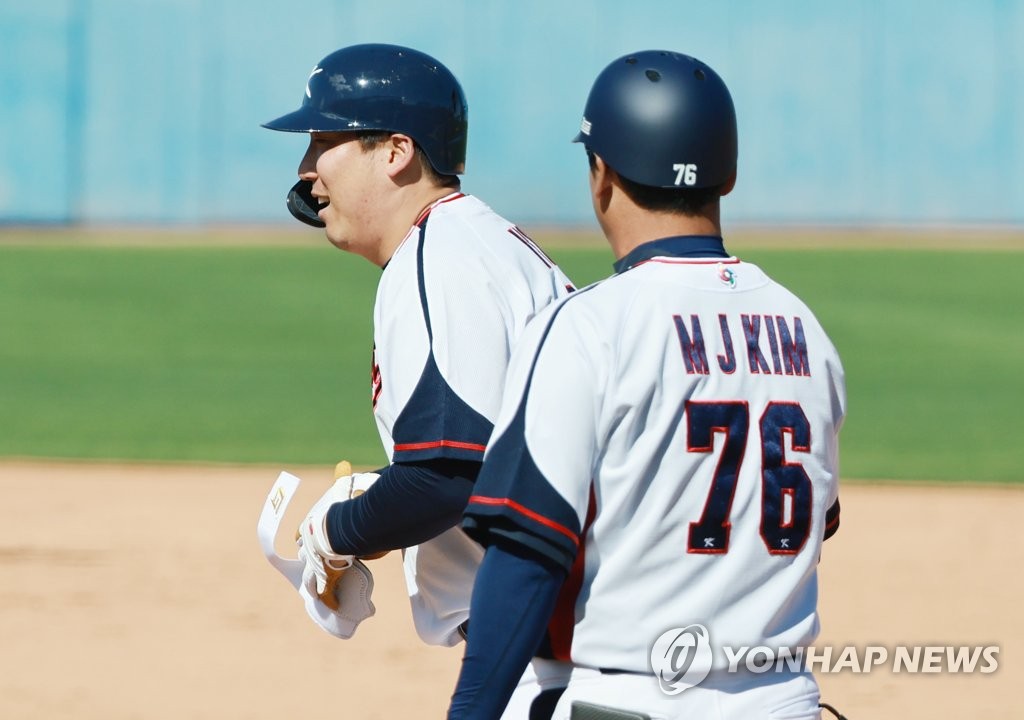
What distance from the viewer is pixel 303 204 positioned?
128 inches

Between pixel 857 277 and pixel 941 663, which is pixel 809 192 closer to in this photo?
pixel 857 277

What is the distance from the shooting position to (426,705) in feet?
18.4

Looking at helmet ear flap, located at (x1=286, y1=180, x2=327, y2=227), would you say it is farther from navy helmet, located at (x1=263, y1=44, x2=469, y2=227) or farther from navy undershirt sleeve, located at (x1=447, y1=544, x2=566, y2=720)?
navy undershirt sleeve, located at (x1=447, y1=544, x2=566, y2=720)

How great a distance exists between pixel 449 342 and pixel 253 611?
14.8ft

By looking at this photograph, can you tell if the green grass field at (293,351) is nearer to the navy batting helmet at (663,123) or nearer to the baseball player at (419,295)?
the baseball player at (419,295)

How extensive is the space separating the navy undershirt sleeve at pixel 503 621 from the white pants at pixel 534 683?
6.1 inches

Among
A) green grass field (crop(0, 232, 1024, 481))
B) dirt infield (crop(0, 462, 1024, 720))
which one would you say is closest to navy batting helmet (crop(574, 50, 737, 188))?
dirt infield (crop(0, 462, 1024, 720))

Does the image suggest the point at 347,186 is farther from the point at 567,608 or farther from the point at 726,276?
the point at 567,608

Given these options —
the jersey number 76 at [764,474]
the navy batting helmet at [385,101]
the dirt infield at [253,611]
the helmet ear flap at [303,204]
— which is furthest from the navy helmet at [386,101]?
the dirt infield at [253,611]

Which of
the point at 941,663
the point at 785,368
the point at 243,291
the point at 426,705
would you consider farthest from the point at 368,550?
the point at 243,291

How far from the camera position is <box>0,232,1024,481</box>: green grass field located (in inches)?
444

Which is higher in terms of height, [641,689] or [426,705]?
[641,689]

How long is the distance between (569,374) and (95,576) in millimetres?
5809

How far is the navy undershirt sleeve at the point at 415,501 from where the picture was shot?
2574 mm
